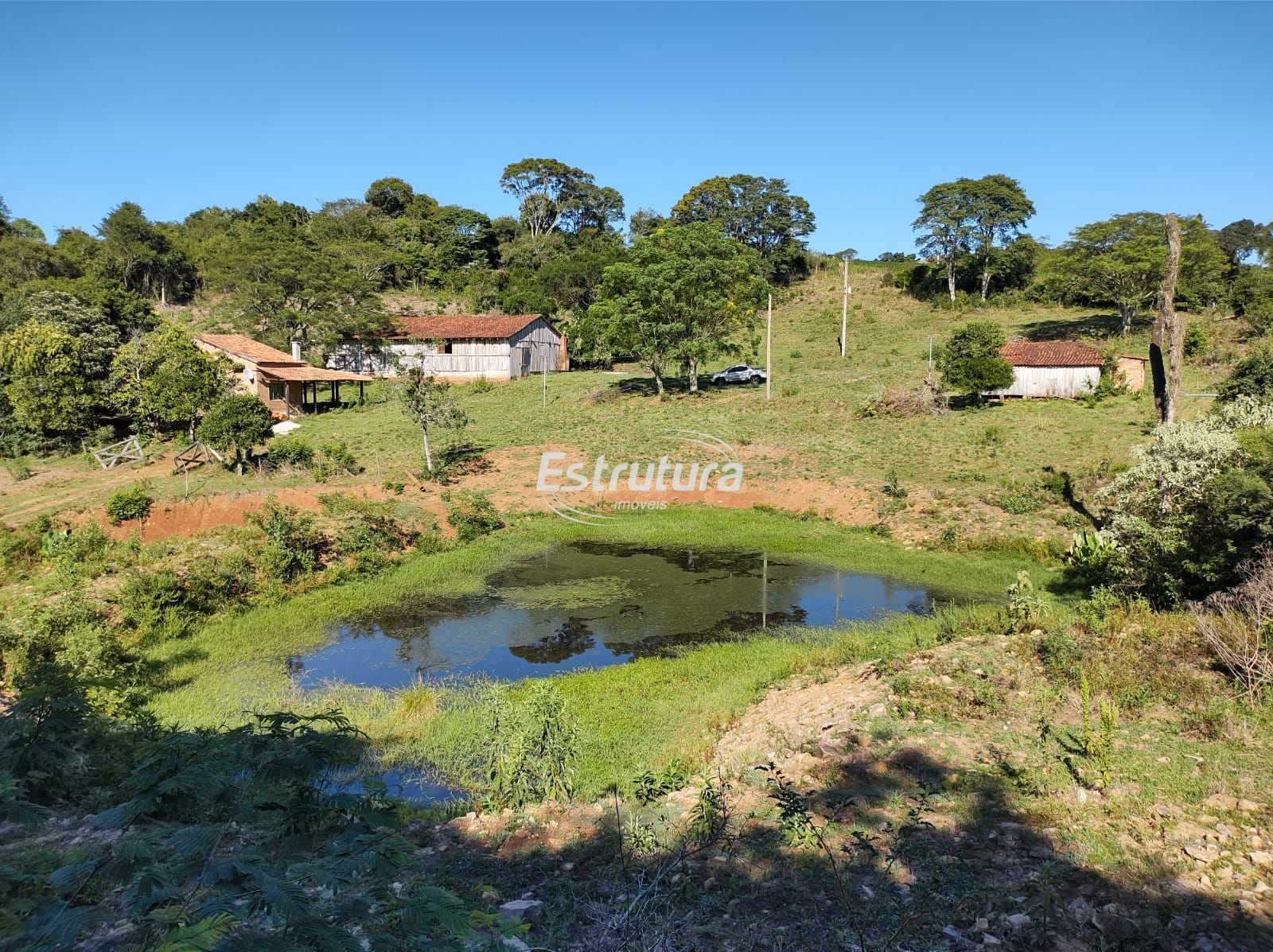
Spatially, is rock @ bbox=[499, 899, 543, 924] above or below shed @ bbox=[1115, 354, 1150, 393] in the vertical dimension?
below

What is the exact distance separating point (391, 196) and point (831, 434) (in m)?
68.2

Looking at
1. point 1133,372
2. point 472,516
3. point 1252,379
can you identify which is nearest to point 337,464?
point 472,516

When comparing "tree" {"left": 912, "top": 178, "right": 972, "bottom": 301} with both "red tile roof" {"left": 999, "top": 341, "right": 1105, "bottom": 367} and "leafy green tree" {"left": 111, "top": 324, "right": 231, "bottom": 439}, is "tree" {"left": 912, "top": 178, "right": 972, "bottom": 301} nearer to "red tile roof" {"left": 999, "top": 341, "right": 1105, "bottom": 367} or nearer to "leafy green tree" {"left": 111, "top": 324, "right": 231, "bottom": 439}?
"red tile roof" {"left": 999, "top": 341, "right": 1105, "bottom": 367}

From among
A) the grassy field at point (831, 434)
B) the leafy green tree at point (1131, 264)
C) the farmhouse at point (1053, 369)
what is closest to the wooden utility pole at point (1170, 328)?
the grassy field at point (831, 434)

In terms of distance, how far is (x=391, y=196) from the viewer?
80.2m

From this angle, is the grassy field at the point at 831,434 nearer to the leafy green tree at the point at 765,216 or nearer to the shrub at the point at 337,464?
the shrub at the point at 337,464

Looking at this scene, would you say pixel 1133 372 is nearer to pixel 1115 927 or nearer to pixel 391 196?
pixel 1115 927

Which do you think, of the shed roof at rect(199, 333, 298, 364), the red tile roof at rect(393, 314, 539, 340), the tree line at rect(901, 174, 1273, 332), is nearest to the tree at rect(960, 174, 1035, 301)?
the tree line at rect(901, 174, 1273, 332)

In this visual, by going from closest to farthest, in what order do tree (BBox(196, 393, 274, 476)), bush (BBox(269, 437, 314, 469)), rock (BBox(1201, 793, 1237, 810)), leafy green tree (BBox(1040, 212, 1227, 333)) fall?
1. rock (BBox(1201, 793, 1237, 810))
2. tree (BBox(196, 393, 274, 476))
3. bush (BBox(269, 437, 314, 469))
4. leafy green tree (BBox(1040, 212, 1227, 333))

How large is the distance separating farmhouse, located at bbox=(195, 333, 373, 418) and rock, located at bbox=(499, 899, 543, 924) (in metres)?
33.3

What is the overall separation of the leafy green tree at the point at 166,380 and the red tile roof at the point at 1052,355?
34.6m

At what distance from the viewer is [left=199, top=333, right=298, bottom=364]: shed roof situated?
35.7m

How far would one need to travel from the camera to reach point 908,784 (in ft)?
25.6

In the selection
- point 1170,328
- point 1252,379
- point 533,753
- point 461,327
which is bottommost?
point 533,753
